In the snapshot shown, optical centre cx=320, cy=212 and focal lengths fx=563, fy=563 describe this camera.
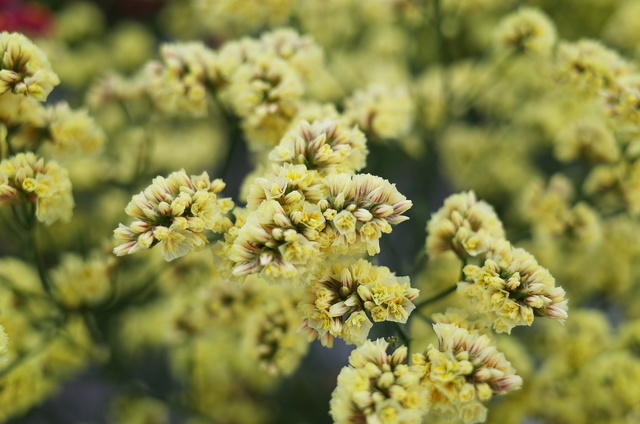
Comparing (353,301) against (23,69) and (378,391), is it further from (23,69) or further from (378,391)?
(23,69)

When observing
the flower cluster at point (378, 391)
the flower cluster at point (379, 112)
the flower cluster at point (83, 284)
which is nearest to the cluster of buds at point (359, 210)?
the flower cluster at point (378, 391)

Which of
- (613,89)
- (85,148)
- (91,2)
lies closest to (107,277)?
(85,148)

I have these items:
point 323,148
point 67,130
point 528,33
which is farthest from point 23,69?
point 528,33

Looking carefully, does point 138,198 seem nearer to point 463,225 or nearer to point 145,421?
point 463,225

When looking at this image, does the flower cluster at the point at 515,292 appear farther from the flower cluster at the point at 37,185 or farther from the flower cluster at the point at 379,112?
the flower cluster at the point at 37,185

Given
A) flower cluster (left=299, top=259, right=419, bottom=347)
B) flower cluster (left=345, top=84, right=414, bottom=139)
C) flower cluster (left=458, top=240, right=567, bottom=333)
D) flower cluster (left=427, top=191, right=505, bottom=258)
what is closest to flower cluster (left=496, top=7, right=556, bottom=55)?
flower cluster (left=345, top=84, right=414, bottom=139)

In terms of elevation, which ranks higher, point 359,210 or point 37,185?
point 359,210
